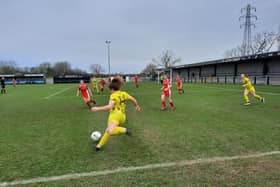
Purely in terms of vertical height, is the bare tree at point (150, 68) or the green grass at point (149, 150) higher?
the bare tree at point (150, 68)

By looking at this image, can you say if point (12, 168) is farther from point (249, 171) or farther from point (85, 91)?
point (85, 91)

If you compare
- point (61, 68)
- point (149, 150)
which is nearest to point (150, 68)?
point (61, 68)

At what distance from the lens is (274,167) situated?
3.59 meters

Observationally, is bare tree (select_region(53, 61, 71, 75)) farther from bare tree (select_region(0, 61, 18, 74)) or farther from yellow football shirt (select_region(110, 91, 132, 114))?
yellow football shirt (select_region(110, 91, 132, 114))

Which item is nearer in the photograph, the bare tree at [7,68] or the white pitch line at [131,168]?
the white pitch line at [131,168]

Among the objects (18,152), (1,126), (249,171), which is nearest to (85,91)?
(1,126)

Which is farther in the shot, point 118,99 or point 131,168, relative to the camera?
point 118,99

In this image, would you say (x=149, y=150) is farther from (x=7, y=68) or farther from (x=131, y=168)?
(x=7, y=68)

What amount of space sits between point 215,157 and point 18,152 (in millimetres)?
4214

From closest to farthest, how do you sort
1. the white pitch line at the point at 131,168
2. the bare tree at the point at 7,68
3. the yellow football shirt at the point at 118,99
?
the white pitch line at the point at 131,168, the yellow football shirt at the point at 118,99, the bare tree at the point at 7,68

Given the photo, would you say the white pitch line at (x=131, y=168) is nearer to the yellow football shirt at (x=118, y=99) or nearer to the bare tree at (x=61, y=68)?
the yellow football shirt at (x=118, y=99)

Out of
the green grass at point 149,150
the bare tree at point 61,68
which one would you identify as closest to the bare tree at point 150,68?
the bare tree at point 61,68

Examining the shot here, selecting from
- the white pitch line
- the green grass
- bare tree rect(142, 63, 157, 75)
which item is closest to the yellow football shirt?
the green grass

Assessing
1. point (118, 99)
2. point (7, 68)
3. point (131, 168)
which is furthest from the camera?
point (7, 68)
